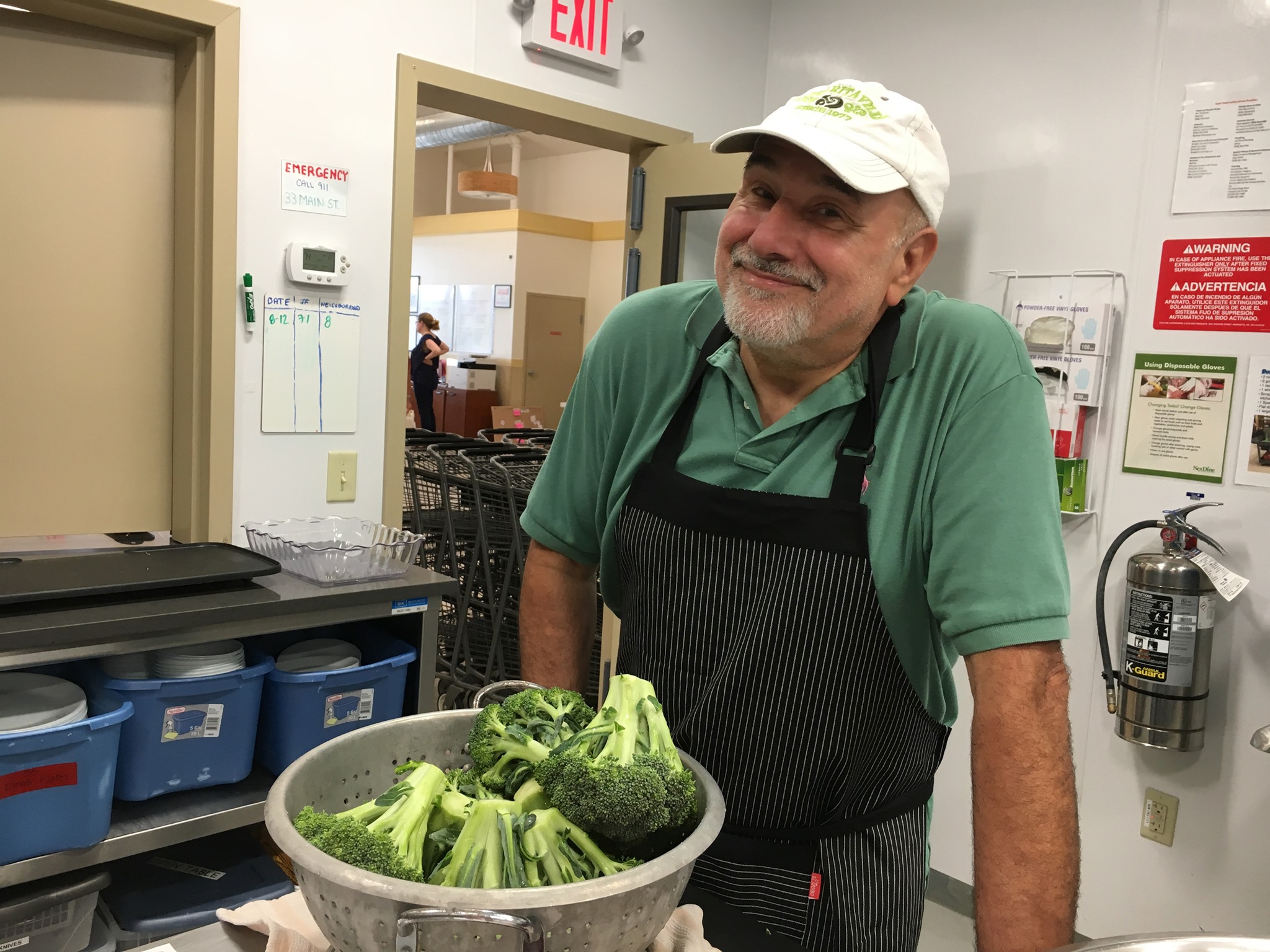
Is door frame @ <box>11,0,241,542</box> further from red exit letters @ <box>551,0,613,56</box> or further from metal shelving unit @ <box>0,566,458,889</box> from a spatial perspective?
red exit letters @ <box>551,0,613,56</box>

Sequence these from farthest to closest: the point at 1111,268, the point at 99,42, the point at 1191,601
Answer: the point at 1111,268 < the point at 1191,601 < the point at 99,42

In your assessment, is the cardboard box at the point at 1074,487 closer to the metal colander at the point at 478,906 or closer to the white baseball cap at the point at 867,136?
the white baseball cap at the point at 867,136

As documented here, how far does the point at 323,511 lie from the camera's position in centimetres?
272

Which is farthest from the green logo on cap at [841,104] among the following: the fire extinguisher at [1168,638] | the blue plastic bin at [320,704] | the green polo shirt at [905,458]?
the fire extinguisher at [1168,638]

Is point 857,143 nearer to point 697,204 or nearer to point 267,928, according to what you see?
point 267,928

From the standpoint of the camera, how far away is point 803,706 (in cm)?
126

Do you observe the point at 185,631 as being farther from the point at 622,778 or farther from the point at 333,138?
the point at 333,138

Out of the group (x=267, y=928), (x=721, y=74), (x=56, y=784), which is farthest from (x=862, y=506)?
(x=721, y=74)

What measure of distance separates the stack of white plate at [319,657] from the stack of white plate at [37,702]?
401 millimetres

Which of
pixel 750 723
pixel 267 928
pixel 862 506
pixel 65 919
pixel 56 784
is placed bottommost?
pixel 65 919

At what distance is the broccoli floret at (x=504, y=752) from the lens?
33.7 inches

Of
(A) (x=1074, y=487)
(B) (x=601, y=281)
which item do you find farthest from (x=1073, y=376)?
(B) (x=601, y=281)

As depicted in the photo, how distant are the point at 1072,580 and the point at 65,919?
107 inches

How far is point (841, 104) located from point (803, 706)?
768 millimetres
